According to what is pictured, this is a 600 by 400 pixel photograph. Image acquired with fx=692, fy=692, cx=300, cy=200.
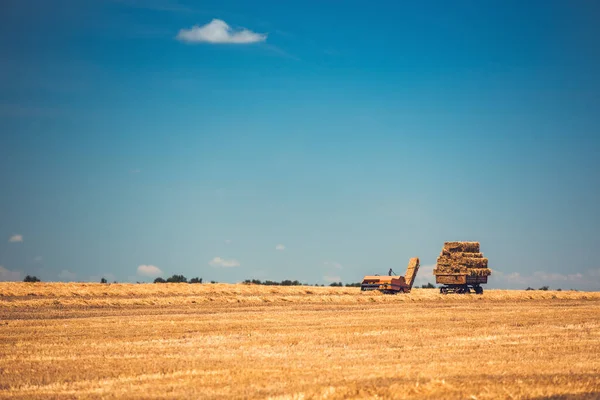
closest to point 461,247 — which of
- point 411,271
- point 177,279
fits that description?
point 411,271

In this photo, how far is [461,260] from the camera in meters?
46.9

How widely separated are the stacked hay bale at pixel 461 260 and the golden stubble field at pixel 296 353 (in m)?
14.2

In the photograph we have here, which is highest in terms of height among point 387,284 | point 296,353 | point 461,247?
Answer: point 461,247

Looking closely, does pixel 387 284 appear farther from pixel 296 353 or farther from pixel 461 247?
pixel 296 353

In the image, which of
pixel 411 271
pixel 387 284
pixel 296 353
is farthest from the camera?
pixel 411 271

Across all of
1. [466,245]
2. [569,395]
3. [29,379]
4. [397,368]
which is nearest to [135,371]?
[29,379]

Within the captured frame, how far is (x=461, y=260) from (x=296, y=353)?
3180cm

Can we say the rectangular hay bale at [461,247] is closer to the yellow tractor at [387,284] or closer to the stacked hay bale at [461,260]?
the stacked hay bale at [461,260]

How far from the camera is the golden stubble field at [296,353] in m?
12.6

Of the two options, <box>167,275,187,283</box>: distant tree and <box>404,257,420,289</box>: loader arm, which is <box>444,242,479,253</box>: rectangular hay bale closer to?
<box>404,257,420,289</box>: loader arm

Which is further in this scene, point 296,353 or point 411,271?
point 411,271

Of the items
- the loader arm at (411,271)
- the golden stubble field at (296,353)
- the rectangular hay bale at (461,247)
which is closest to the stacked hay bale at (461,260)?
the rectangular hay bale at (461,247)

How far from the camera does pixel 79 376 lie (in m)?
14.2

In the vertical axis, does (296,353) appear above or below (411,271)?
below
